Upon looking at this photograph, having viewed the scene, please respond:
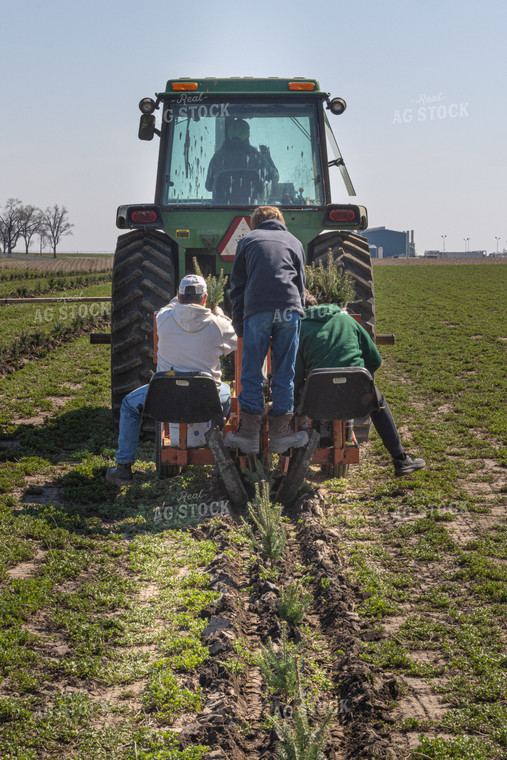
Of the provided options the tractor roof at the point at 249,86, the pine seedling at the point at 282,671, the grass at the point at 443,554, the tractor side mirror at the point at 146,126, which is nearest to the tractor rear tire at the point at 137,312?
the tractor side mirror at the point at 146,126

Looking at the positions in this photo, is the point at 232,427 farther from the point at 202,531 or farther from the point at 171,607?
the point at 171,607

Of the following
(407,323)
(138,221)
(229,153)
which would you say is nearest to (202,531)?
(138,221)

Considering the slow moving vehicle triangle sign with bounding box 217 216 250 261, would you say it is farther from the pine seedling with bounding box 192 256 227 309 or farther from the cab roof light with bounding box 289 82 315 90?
the cab roof light with bounding box 289 82 315 90

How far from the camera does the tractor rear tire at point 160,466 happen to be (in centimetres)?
617

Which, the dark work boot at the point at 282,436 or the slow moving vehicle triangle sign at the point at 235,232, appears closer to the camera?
the dark work boot at the point at 282,436

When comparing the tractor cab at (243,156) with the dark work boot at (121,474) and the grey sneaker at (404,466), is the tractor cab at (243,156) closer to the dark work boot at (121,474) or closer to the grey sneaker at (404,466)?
the grey sneaker at (404,466)

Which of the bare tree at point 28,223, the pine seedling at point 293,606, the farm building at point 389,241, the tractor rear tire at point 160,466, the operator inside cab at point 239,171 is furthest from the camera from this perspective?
the farm building at point 389,241

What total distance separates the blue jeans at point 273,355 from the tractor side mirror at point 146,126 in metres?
2.87

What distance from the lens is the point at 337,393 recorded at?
538 cm

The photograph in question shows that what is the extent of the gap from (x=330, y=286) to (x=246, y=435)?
162 centimetres

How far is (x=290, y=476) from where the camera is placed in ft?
19.1

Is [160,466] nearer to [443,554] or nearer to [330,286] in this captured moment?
[330,286]

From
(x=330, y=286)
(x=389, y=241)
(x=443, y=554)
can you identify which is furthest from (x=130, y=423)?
(x=389, y=241)

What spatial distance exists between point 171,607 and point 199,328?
218cm
